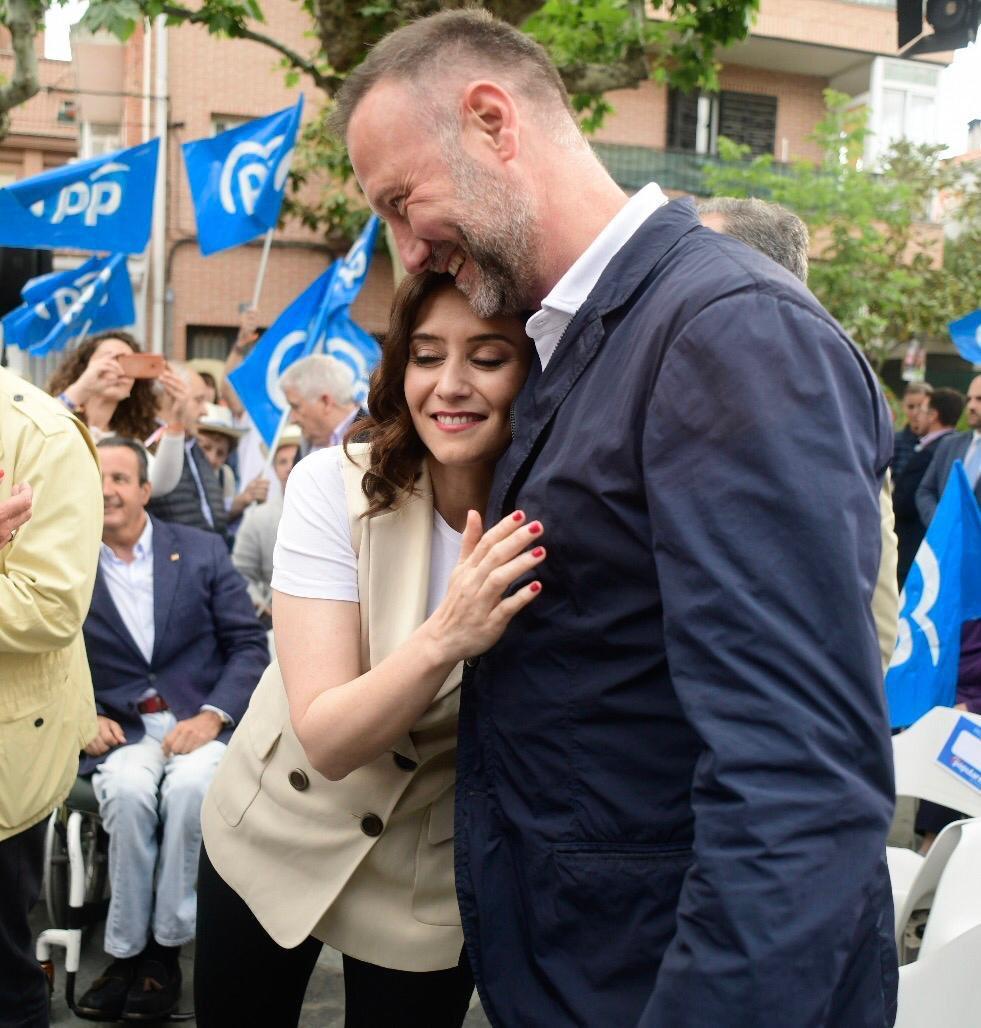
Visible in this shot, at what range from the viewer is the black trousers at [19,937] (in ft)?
8.79

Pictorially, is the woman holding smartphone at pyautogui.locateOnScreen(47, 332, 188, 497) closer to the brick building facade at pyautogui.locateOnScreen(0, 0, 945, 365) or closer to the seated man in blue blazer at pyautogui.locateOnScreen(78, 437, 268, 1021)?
the seated man in blue blazer at pyautogui.locateOnScreen(78, 437, 268, 1021)

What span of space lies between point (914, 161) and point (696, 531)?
1948cm

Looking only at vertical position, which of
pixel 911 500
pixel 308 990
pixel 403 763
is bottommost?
pixel 308 990

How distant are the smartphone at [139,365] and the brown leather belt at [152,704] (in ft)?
5.04

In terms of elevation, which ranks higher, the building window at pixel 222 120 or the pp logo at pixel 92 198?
the building window at pixel 222 120

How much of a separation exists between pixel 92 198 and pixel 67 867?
4.17 m

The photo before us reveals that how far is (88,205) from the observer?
6.72 m

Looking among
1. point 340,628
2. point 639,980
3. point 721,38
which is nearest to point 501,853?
point 639,980

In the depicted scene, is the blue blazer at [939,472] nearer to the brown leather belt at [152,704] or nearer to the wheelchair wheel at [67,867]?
the brown leather belt at [152,704]

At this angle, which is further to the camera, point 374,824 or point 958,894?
point 958,894

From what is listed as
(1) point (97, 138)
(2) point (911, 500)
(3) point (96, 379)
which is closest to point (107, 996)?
(3) point (96, 379)

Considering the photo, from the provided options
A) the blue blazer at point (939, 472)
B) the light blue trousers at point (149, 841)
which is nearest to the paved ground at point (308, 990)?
the light blue trousers at point (149, 841)

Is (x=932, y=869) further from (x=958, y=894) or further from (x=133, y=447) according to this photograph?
(x=133, y=447)

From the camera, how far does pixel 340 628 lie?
188cm
